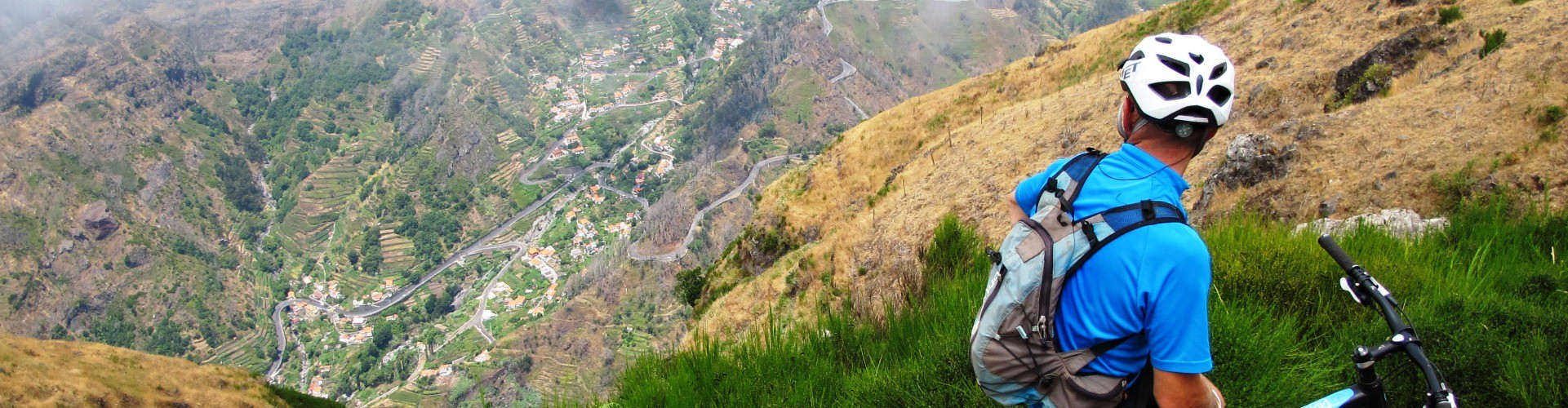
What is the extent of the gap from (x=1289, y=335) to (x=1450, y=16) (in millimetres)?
10078

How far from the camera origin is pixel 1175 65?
9.54 ft

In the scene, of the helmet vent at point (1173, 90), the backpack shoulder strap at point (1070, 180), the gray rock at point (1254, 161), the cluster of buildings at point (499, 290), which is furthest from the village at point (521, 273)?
the helmet vent at point (1173, 90)

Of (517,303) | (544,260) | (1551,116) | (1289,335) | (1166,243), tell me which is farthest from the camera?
(544,260)

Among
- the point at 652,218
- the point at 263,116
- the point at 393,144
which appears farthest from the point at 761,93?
the point at 263,116

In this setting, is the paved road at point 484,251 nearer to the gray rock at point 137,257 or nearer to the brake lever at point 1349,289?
the gray rock at point 137,257

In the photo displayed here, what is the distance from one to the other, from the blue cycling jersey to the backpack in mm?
47

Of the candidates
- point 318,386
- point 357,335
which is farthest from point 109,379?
point 357,335

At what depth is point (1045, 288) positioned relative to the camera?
278cm

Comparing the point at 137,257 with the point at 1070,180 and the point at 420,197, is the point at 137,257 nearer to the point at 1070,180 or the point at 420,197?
the point at 420,197

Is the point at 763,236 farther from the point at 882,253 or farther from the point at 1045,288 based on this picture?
the point at 1045,288

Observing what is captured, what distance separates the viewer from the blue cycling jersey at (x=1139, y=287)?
253 cm

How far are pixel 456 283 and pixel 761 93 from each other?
71.4 m

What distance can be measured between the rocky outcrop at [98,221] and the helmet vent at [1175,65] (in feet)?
619

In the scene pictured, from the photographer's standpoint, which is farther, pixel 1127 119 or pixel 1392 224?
pixel 1392 224
